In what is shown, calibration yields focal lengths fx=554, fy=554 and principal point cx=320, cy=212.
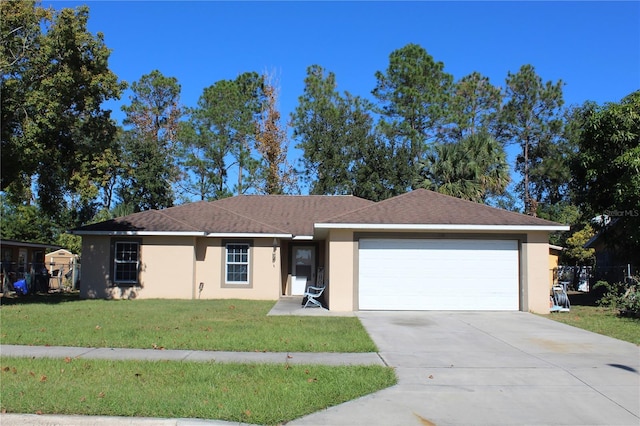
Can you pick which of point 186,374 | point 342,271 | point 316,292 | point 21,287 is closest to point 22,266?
Answer: point 21,287

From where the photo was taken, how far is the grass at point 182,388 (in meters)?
6.26

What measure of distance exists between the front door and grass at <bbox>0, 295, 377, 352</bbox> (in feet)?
20.8

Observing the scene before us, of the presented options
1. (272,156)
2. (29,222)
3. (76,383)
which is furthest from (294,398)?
(29,222)

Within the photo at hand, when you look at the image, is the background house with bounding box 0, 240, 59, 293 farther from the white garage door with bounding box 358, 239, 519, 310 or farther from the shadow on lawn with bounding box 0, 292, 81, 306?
the white garage door with bounding box 358, 239, 519, 310

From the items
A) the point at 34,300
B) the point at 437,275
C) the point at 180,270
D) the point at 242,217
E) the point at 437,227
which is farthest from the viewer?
the point at 242,217

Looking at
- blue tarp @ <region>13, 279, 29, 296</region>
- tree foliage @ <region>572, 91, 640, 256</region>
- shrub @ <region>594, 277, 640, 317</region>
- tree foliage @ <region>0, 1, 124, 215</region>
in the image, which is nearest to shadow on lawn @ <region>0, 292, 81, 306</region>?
blue tarp @ <region>13, 279, 29, 296</region>

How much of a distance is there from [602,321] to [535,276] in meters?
2.49

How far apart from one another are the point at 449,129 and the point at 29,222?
3118 cm

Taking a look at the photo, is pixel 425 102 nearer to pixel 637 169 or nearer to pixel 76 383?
pixel 637 169

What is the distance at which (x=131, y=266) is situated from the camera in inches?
847

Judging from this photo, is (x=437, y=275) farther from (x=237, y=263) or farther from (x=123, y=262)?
(x=123, y=262)

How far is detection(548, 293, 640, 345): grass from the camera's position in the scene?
1249 centimetres

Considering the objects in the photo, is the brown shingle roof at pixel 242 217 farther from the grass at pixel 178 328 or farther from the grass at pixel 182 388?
the grass at pixel 182 388

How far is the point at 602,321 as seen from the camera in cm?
1492
